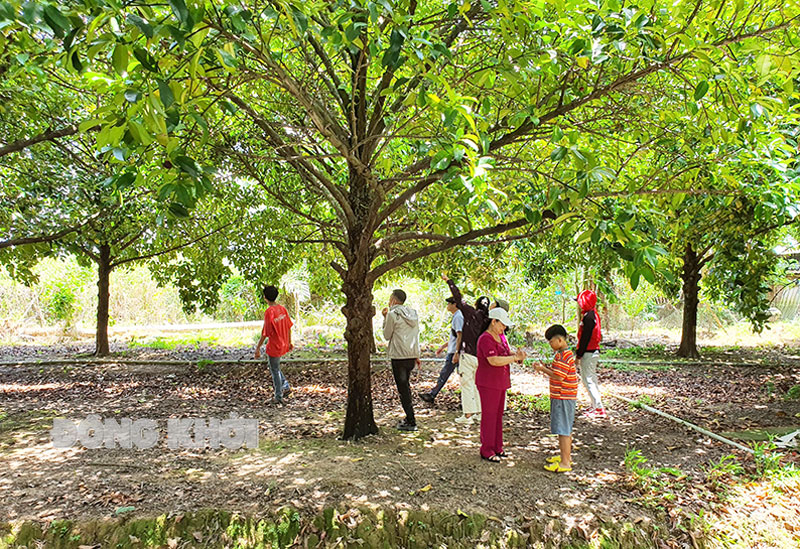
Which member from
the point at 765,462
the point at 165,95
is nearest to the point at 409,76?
the point at 165,95

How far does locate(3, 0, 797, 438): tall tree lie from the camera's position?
2.17 m

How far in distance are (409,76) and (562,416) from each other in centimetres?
319

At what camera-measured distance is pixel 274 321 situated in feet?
22.7

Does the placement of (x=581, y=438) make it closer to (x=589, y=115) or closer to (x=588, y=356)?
(x=588, y=356)

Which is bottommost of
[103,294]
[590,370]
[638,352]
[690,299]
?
[638,352]

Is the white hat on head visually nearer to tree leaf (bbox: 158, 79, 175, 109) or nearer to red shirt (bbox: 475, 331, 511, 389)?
red shirt (bbox: 475, 331, 511, 389)

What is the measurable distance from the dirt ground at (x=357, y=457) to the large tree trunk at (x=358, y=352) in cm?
22

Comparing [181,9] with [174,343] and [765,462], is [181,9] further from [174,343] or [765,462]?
[174,343]

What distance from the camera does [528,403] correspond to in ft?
23.0

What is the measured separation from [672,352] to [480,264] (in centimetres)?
694

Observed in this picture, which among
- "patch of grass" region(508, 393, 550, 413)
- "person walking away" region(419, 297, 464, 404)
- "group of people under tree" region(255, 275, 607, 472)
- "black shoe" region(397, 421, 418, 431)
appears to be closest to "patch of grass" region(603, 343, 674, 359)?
"patch of grass" region(508, 393, 550, 413)

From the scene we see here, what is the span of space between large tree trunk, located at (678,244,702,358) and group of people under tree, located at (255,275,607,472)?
6676 millimetres

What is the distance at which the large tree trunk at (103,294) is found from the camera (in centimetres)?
1066

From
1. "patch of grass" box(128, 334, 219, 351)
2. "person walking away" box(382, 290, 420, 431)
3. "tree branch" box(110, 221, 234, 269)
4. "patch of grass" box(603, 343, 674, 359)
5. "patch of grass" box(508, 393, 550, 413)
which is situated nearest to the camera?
"person walking away" box(382, 290, 420, 431)
